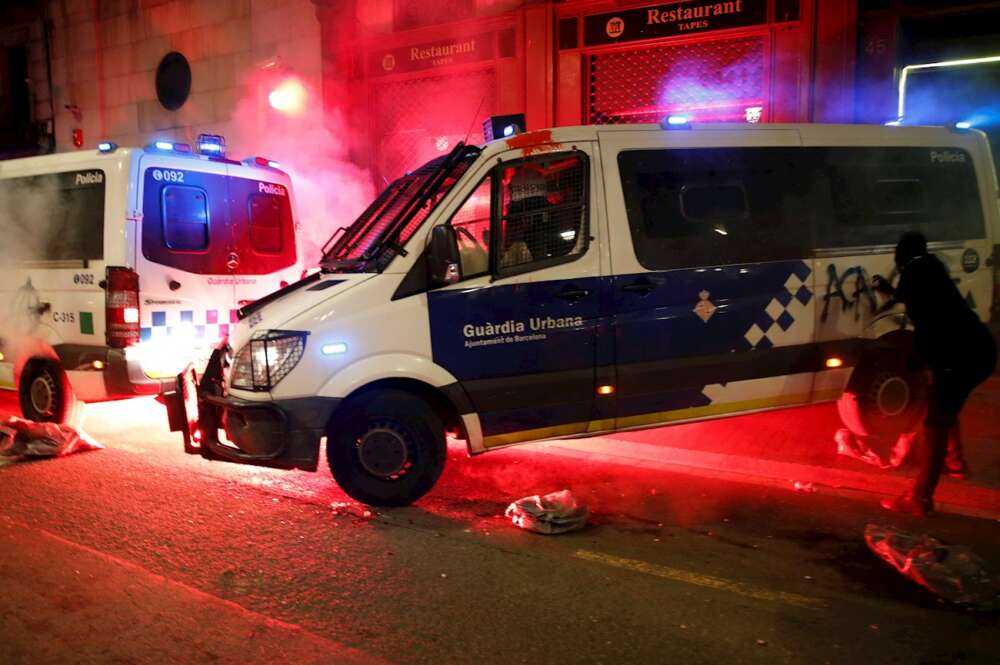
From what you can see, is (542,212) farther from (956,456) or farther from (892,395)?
(956,456)

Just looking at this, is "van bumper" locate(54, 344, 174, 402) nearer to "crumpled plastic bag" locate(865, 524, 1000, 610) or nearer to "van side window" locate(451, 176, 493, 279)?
"van side window" locate(451, 176, 493, 279)

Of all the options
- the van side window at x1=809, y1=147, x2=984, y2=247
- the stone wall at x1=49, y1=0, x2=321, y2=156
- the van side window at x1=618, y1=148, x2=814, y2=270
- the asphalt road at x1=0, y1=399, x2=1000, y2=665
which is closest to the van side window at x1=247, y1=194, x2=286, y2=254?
the asphalt road at x1=0, y1=399, x2=1000, y2=665

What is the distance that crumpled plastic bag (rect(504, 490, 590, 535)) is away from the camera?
14.8ft

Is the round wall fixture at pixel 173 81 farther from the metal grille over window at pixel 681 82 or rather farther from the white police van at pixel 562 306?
the white police van at pixel 562 306

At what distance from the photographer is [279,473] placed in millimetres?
5789

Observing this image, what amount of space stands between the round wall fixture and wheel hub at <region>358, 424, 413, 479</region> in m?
11.3

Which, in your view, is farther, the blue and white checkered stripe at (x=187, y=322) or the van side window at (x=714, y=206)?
the blue and white checkered stripe at (x=187, y=322)

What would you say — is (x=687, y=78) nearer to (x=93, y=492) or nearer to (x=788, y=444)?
(x=788, y=444)

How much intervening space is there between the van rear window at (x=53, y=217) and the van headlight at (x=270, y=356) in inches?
104

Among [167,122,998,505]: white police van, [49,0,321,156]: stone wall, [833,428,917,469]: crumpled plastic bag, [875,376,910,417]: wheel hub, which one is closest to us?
[167,122,998,505]: white police van

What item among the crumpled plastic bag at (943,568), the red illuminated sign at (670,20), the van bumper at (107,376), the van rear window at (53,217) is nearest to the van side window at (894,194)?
the crumpled plastic bag at (943,568)

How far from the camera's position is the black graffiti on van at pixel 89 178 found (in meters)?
6.43

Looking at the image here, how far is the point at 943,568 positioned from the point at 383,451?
123 inches

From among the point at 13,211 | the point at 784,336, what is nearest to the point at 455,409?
the point at 784,336
